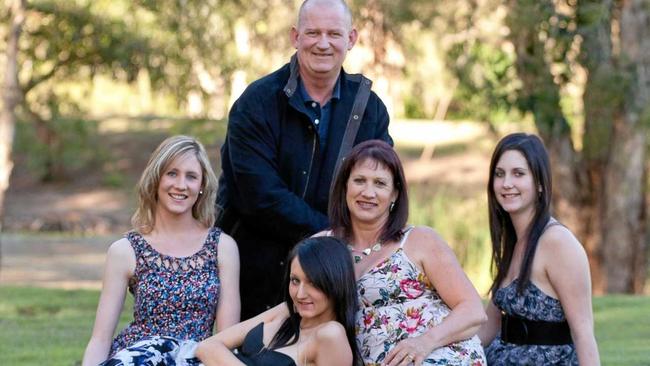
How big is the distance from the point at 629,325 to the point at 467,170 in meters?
13.6

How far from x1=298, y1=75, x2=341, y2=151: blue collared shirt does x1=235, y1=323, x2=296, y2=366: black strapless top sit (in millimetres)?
1054

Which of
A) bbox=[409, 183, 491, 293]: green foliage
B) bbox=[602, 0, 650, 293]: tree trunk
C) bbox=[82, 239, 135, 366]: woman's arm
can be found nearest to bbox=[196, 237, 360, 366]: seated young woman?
bbox=[82, 239, 135, 366]: woman's arm

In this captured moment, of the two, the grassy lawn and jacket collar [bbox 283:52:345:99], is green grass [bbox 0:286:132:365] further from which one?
jacket collar [bbox 283:52:345:99]

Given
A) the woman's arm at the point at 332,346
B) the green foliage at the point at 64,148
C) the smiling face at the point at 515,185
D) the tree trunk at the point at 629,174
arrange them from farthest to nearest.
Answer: the green foliage at the point at 64,148 < the tree trunk at the point at 629,174 < the smiling face at the point at 515,185 < the woman's arm at the point at 332,346

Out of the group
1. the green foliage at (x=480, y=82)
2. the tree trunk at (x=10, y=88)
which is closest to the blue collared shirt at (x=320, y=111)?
the green foliage at (x=480, y=82)

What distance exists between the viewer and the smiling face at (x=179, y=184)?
5.29m

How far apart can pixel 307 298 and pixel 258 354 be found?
30 cm

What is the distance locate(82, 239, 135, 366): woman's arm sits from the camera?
513 centimetres

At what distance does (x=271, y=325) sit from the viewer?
4734 mm

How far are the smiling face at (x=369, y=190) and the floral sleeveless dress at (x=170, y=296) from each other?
84cm

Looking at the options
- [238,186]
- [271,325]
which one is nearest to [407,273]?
[271,325]

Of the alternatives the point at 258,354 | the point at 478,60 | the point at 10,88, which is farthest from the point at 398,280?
the point at 10,88

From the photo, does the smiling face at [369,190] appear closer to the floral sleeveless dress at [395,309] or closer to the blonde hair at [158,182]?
the floral sleeveless dress at [395,309]

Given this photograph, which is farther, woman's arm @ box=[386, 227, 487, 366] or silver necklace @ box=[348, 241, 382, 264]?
silver necklace @ box=[348, 241, 382, 264]
